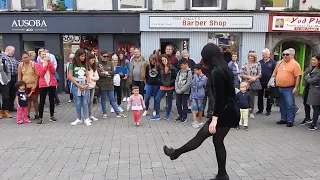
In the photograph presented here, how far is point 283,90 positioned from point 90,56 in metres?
4.86

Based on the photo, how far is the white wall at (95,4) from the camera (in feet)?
41.9

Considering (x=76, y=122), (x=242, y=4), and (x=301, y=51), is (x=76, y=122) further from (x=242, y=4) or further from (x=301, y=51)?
(x=301, y=51)

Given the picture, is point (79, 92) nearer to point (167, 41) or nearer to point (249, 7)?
point (167, 41)

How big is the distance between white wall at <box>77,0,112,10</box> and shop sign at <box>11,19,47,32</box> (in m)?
1.69

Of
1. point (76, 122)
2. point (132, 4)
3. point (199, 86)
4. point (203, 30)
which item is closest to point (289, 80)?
point (199, 86)

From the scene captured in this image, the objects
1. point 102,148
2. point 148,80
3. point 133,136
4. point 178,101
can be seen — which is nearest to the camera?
point 102,148

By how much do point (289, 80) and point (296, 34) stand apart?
614 centimetres

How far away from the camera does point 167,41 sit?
13148mm

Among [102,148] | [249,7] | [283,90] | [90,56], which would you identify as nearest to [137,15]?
[249,7]

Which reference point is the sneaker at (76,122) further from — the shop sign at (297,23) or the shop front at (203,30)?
the shop sign at (297,23)

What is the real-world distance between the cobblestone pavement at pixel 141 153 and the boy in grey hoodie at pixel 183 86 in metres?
0.52

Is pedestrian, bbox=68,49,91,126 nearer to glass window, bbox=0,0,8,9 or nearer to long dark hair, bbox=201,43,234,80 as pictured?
long dark hair, bbox=201,43,234,80

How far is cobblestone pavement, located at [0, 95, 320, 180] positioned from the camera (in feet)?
14.6

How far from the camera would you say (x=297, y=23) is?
12.4 m
